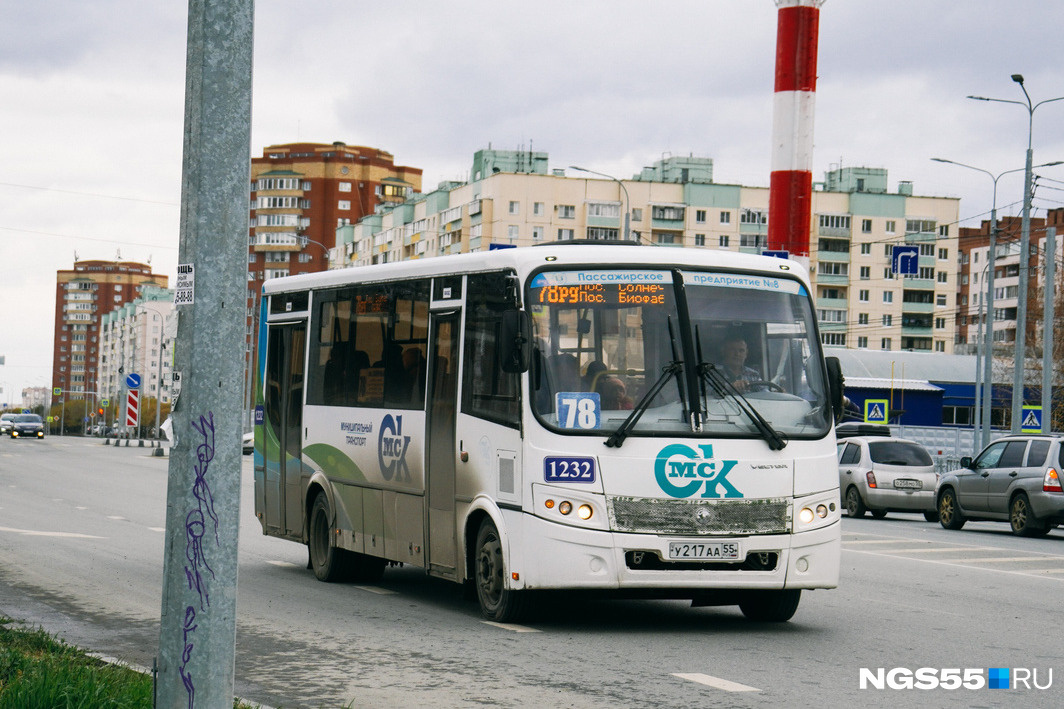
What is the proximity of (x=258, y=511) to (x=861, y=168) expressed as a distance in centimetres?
11911

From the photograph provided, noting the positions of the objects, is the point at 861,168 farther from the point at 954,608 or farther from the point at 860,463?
the point at 954,608

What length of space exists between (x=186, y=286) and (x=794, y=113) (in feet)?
132

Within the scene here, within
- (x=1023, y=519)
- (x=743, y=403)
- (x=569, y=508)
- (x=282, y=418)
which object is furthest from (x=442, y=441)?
(x=1023, y=519)

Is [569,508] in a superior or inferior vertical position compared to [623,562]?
superior

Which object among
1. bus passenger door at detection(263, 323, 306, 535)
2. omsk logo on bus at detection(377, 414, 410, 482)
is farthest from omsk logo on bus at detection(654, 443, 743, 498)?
bus passenger door at detection(263, 323, 306, 535)

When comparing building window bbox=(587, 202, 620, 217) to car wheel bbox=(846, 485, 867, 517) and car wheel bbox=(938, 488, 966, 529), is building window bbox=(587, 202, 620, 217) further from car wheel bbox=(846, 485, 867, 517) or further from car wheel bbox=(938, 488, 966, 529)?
car wheel bbox=(938, 488, 966, 529)

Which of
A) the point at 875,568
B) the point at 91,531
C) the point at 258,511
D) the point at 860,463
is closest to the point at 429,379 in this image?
the point at 258,511

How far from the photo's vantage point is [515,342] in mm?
10406

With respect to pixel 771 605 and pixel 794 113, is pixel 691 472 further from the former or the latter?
pixel 794 113

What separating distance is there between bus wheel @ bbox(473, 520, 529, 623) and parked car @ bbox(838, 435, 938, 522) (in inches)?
793

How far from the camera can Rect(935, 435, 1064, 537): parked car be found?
24422mm

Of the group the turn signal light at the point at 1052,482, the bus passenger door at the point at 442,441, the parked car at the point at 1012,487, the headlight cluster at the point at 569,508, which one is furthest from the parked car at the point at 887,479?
the headlight cluster at the point at 569,508

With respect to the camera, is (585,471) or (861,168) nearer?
(585,471)

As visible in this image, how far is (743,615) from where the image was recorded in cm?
1189
